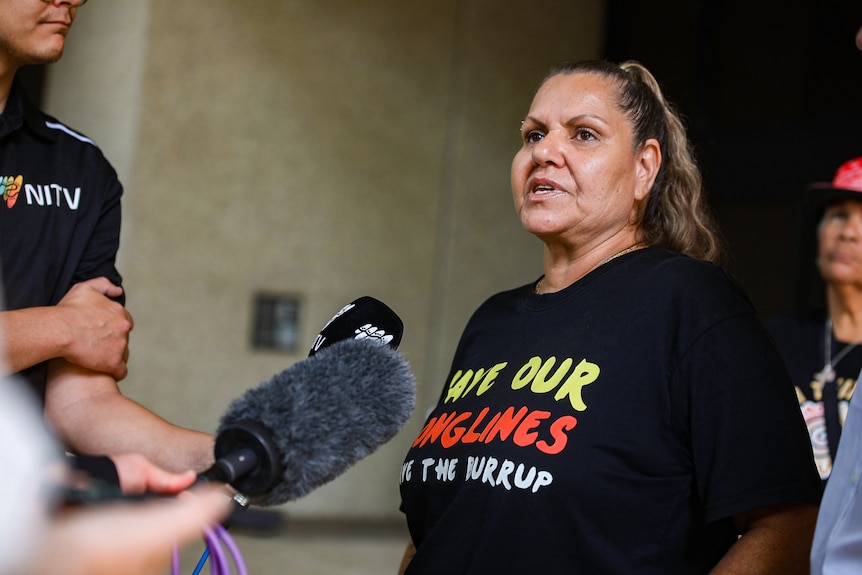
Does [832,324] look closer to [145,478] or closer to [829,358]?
[829,358]

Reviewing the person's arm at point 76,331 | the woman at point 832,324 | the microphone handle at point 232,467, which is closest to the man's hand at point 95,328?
the person's arm at point 76,331

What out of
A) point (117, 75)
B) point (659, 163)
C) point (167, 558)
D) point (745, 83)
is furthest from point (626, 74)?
point (117, 75)

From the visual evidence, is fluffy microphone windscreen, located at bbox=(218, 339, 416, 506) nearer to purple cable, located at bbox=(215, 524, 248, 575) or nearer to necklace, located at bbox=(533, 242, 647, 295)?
purple cable, located at bbox=(215, 524, 248, 575)

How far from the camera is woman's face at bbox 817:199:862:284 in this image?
2.83 meters

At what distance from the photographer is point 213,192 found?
16.0 ft

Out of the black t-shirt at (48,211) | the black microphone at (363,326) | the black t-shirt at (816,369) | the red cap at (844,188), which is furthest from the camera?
the red cap at (844,188)

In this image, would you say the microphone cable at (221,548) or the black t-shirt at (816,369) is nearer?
the microphone cable at (221,548)

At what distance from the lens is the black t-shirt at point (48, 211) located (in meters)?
1.62

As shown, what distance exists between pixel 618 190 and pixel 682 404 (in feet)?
1.51

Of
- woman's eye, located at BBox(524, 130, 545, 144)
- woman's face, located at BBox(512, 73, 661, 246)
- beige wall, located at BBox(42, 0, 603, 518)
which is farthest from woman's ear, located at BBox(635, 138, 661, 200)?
beige wall, located at BBox(42, 0, 603, 518)

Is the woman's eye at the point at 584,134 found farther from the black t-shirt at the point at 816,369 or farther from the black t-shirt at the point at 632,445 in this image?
the black t-shirt at the point at 816,369

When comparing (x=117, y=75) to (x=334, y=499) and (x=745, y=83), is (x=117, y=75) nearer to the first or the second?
(x=334, y=499)

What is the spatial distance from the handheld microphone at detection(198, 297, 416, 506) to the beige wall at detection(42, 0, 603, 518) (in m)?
3.87

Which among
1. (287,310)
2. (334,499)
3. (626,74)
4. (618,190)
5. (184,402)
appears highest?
(626,74)
